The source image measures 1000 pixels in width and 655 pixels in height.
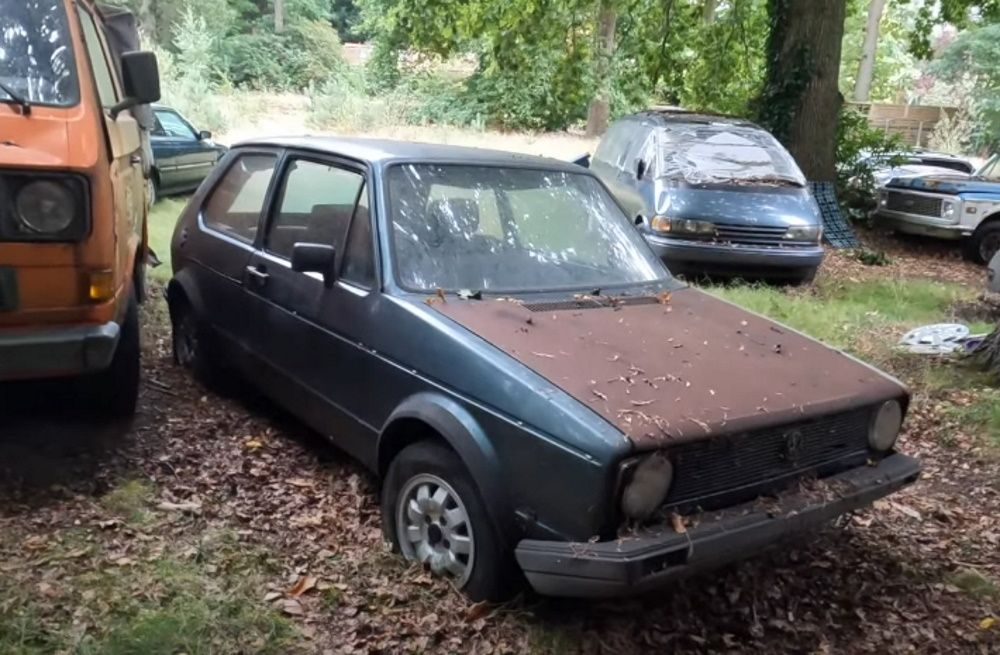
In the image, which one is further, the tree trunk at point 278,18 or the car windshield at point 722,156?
the tree trunk at point 278,18

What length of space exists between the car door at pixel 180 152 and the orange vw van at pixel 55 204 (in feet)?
29.6

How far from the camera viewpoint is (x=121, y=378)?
177 inches

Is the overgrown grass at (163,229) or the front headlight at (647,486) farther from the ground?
the front headlight at (647,486)

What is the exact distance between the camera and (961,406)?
5.73 meters

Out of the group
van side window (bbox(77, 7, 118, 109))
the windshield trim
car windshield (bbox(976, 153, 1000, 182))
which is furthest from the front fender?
car windshield (bbox(976, 153, 1000, 182))

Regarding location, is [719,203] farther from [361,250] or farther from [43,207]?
[43,207]

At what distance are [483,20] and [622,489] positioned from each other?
1170 centimetres

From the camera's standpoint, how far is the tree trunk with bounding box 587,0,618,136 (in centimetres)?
2399

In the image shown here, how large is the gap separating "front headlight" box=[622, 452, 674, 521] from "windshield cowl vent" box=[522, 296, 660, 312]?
3.53ft

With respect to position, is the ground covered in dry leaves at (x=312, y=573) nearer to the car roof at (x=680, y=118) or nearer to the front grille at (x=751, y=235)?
the front grille at (x=751, y=235)

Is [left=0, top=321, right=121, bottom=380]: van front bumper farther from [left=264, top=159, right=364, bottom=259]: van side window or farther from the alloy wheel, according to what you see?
the alloy wheel

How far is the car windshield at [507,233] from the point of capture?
13.1ft

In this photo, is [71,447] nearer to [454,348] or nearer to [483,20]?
[454,348]

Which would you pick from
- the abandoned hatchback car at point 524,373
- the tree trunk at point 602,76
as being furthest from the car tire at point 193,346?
the tree trunk at point 602,76
